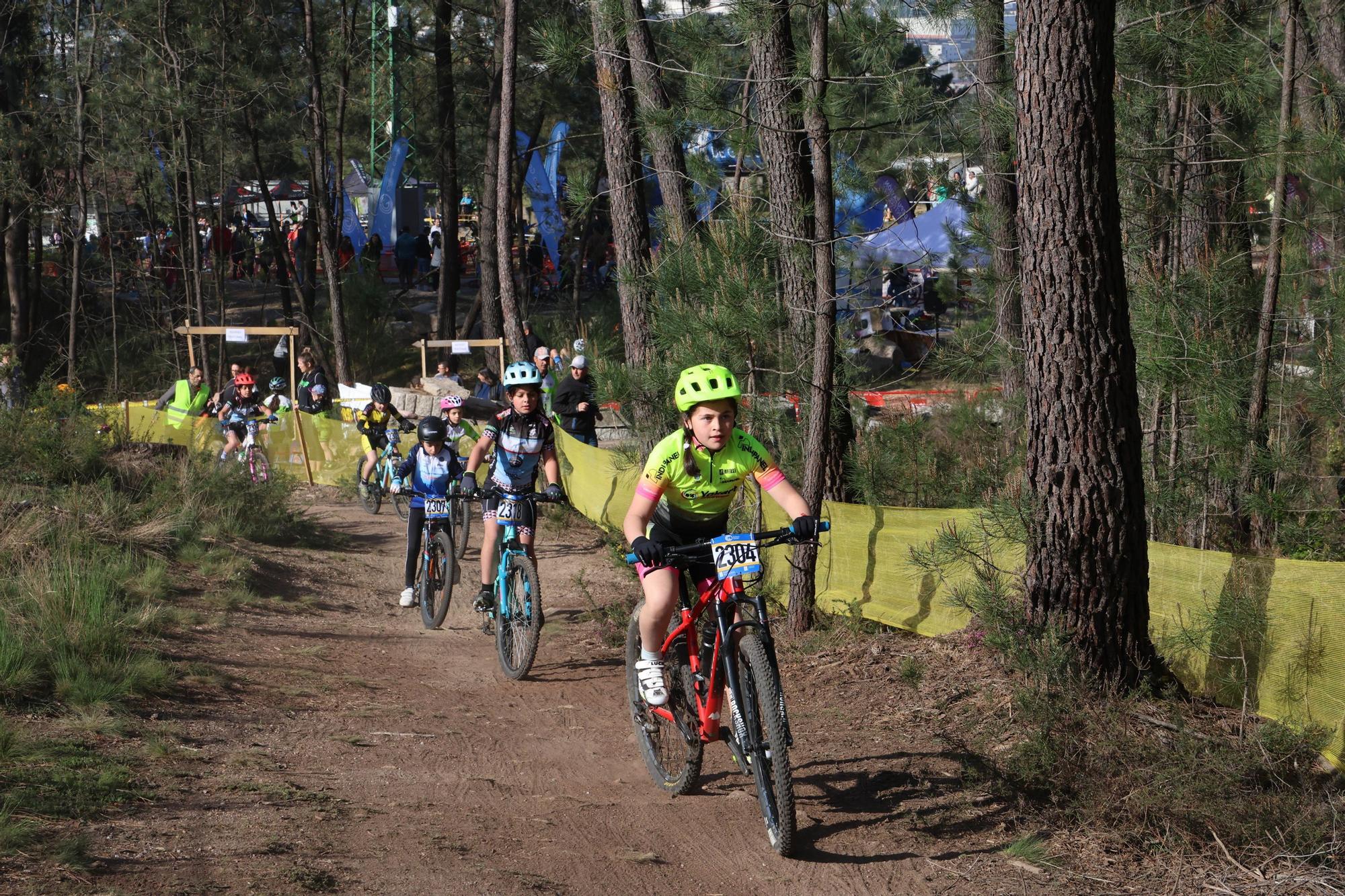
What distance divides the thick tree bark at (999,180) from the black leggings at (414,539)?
449 cm

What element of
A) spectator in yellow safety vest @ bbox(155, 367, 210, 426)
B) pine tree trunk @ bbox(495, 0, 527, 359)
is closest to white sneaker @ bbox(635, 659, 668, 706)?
pine tree trunk @ bbox(495, 0, 527, 359)

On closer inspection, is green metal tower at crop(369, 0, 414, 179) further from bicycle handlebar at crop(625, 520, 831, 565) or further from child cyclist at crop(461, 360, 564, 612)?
bicycle handlebar at crop(625, 520, 831, 565)

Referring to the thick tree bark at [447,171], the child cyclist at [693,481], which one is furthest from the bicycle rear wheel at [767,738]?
the thick tree bark at [447,171]

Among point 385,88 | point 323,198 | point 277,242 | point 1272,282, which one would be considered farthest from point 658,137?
point 385,88

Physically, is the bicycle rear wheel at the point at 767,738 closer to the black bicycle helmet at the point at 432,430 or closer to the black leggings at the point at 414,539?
the black bicycle helmet at the point at 432,430

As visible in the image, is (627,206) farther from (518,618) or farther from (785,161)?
(518,618)

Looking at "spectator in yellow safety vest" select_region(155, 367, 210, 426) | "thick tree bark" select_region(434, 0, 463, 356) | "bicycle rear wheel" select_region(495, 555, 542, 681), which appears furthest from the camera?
"thick tree bark" select_region(434, 0, 463, 356)

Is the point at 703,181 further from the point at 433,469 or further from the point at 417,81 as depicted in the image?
the point at 417,81

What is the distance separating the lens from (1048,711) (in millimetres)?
5602

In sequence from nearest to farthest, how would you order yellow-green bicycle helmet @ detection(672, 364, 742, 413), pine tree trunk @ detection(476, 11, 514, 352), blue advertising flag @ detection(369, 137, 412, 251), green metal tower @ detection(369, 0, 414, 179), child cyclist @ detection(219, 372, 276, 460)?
yellow-green bicycle helmet @ detection(672, 364, 742, 413)
child cyclist @ detection(219, 372, 276, 460)
pine tree trunk @ detection(476, 11, 514, 352)
green metal tower @ detection(369, 0, 414, 179)
blue advertising flag @ detection(369, 137, 412, 251)

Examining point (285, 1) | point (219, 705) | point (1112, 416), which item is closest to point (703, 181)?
point (1112, 416)

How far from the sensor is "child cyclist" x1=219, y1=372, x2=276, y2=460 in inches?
646

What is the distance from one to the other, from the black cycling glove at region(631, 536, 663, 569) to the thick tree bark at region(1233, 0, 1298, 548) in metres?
4.68

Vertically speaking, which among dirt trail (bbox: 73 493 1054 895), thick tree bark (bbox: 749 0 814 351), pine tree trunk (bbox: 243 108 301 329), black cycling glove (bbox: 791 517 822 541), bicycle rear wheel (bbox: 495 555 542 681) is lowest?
dirt trail (bbox: 73 493 1054 895)
